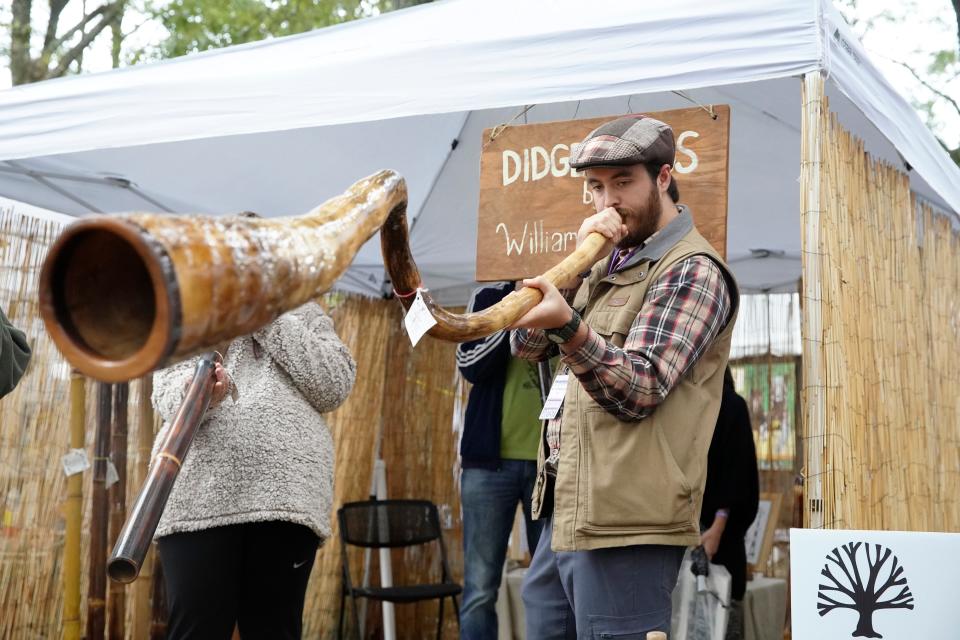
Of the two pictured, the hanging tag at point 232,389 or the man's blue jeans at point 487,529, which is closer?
the hanging tag at point 232,389

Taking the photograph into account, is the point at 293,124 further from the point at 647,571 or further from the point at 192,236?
the point at 192,236

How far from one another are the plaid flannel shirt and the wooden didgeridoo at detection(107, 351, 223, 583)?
2.89 ft

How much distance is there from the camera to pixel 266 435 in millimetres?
2602

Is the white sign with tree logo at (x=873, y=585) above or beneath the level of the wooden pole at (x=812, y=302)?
beneath

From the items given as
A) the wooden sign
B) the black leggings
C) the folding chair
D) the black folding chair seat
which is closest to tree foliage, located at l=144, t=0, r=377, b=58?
the folding chair

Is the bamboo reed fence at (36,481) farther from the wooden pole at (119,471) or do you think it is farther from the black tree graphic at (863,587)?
the black tree graphic at (863,587)

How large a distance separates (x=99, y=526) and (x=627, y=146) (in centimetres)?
288

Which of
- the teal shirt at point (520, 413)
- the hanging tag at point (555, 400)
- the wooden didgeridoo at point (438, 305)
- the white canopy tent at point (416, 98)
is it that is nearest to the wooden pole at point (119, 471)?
the white canopy tent at point (416, 98)

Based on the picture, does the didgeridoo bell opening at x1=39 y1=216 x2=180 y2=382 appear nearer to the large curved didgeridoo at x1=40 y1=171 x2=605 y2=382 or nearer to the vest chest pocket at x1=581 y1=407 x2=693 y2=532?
the large curved didgeridoo at x1=40 y1=171 x2=605 y2=382

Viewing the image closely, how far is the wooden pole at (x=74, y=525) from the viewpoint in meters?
3.79

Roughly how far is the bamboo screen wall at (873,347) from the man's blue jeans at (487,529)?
47.0 inches

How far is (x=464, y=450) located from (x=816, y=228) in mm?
1635

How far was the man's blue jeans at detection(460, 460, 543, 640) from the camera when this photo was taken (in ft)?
11.4

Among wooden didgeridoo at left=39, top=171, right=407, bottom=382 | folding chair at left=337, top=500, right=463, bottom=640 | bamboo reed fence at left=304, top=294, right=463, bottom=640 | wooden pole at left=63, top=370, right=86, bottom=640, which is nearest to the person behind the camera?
wooden didgeridoo at left=39, top=171, right=407, bottom=382
